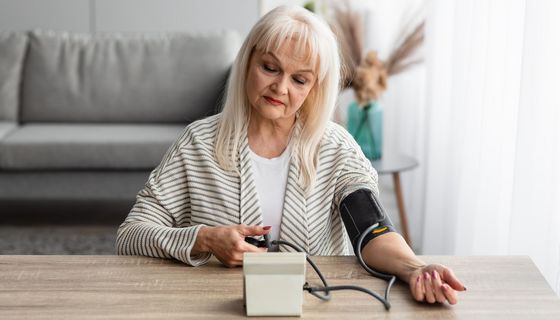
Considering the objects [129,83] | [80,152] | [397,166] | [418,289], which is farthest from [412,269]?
[129,83]

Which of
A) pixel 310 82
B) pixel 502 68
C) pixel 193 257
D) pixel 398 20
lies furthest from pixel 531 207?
pixel 398 20

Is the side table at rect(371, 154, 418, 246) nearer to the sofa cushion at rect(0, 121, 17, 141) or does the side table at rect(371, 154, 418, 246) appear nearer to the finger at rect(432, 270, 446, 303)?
the sofa cushion at rect(0, 121, 17, 141)

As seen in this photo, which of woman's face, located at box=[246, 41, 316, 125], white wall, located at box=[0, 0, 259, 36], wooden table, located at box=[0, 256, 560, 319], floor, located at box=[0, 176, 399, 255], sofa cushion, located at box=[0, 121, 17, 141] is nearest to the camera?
wooden table, located at box=[0, 256, 560, 319]

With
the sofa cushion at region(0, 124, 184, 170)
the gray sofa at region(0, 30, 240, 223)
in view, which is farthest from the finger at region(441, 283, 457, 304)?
the gray sofa at region(0, 30, 240, 223)

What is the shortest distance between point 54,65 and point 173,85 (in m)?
0.60

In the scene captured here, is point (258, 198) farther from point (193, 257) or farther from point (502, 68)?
point (502, 68)

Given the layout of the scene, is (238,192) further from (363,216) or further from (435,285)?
A: (435,285)

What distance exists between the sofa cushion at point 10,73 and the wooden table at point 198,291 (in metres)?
2.53

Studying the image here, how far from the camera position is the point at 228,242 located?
145cm

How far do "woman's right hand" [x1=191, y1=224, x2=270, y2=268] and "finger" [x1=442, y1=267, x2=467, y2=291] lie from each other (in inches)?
12.7

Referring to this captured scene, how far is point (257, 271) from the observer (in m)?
1.23

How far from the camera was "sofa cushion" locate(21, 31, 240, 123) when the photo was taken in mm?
3863

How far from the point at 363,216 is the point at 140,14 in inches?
128

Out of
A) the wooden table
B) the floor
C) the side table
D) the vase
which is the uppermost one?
the wooden table
